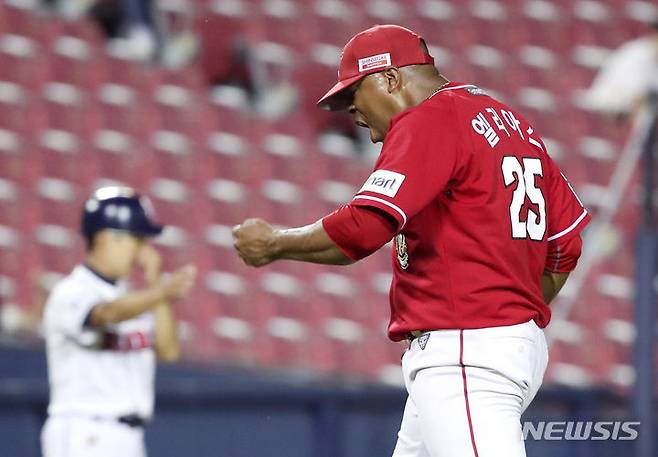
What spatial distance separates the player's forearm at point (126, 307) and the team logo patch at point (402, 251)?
1.48 meters

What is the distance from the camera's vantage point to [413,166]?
274 centimetres

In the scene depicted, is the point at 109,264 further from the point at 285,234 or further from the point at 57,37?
the point at 57,37

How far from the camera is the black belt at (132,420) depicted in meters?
4.34

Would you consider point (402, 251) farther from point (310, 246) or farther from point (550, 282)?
point (550, 282)

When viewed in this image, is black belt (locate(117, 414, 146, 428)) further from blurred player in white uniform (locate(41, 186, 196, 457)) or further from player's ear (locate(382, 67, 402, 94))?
player's ear (locate(382, 67, 402, 94))

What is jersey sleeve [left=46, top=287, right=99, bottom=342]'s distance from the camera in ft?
14.2

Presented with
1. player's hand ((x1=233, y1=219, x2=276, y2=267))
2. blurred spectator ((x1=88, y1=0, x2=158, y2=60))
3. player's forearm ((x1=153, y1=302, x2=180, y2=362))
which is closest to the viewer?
player's hand ((x1=233, y1=219, x2=276, y2=267))

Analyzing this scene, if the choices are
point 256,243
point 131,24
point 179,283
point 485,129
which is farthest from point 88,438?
point 131,24

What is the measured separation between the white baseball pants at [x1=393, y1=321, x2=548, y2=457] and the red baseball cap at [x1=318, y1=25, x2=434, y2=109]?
603 millimetres

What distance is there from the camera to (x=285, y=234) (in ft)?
9.34

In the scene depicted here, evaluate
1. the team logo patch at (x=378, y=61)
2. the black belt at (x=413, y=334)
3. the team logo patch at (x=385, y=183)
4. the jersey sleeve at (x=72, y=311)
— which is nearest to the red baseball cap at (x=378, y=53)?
the team logo patch at (x=378, y=61)

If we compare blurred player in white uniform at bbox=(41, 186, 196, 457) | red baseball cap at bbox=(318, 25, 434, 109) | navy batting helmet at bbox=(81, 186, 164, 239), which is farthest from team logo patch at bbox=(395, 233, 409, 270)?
navy batting helmet at bbox=(81, 186, 164, 239)

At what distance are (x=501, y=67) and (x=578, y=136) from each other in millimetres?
754

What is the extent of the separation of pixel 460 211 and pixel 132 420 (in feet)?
6.23
